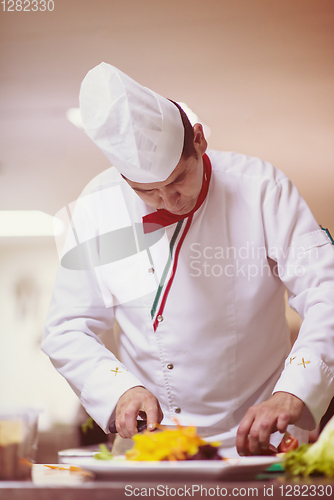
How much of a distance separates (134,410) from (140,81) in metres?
1.22

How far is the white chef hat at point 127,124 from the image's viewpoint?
3.47 feet

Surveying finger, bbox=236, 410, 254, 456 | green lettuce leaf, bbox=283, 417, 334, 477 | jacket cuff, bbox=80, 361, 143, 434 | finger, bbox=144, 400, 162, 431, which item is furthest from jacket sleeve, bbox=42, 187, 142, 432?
green lettuce leaf, bbox=283, 417, 334, 477

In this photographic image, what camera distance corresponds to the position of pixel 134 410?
105 cm

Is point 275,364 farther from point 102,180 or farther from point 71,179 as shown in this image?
point 71,179

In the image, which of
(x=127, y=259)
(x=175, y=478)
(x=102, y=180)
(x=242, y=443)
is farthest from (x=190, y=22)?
(x=175, y=478)

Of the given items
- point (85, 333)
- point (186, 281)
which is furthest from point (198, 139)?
point (85, 333)

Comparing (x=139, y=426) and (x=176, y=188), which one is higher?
(x=176, y=188)

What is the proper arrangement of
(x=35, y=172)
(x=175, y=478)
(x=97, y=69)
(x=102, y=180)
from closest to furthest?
(x=175, y=478), (x=97, y=69), (x=102, y=180), (x=35, y=172)

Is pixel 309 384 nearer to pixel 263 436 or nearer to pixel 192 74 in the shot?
pixel 263 436

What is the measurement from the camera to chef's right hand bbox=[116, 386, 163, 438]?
1015mm

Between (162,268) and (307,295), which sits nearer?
(307,295)

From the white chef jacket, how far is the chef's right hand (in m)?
0.11

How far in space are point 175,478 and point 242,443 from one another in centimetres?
31

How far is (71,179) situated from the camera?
1.82 m
